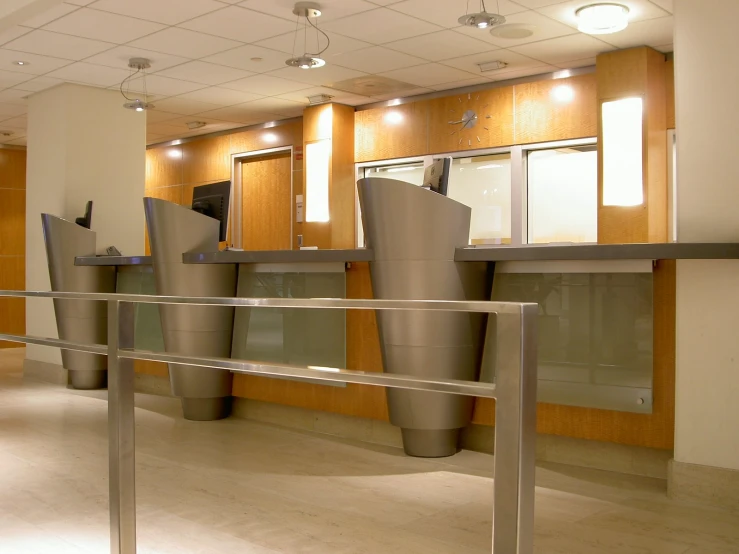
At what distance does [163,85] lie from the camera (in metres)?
7.89

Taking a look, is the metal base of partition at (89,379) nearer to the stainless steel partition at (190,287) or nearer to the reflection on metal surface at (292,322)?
the stainless steel partition at (190,287)

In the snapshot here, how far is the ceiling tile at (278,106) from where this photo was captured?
8.67 metres

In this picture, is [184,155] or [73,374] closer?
[73,374]

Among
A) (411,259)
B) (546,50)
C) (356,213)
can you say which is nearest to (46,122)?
(356,213)

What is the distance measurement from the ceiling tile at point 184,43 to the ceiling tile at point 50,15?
2.40 ft

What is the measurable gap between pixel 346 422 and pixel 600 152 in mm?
3525

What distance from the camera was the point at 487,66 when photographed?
7.06 m

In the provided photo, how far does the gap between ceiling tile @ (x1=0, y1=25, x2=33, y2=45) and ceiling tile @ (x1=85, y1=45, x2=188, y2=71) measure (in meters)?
0.71

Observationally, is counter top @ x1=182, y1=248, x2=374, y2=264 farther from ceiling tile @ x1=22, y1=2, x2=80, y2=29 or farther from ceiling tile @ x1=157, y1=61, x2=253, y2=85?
ceiling tile @ x1=157, y1=61, x2=253, y2=85

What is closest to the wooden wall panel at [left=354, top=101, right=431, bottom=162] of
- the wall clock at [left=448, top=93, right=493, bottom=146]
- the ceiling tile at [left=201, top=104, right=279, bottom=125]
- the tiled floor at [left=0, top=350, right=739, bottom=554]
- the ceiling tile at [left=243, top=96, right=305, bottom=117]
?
the wall clock at [left=448, top=93, right=493, bottom=146]

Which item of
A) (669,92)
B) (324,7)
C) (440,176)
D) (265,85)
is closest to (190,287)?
(440,176)

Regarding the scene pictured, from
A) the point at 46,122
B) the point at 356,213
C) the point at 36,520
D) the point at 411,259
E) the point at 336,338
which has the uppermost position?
the point at 46,122

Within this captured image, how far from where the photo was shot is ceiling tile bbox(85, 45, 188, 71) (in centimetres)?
665

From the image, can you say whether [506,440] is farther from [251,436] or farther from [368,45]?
[368,45]
